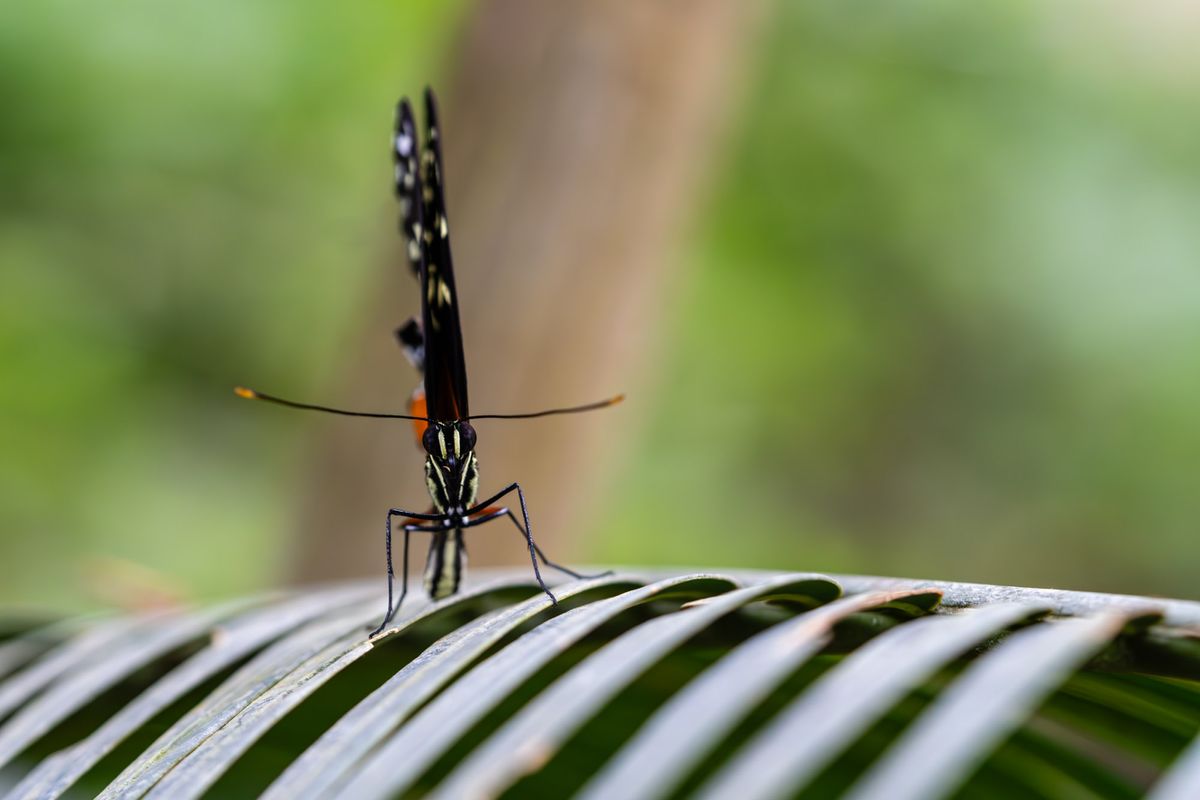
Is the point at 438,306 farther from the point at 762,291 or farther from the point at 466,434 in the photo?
the point at 762,291

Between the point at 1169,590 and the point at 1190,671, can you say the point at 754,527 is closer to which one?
the point at 1169,590

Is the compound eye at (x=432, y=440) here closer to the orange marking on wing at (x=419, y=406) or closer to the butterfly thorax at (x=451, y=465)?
the butterfly thorax at (x=451, y=465)

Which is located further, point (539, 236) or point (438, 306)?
point (539, 236)

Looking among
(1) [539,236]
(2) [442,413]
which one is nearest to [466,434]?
(2) [442,413]

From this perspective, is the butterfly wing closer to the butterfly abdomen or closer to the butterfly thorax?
the butterfly thorax

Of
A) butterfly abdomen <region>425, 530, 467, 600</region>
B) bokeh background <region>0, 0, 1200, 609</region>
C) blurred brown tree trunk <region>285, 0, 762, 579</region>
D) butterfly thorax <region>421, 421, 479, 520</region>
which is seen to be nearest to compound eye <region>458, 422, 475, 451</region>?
butterfly thorax <region>421, 421, 479, 520</region>

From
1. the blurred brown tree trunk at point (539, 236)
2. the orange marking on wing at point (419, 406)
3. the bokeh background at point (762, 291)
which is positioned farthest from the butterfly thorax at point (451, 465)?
the bokeh background at point (762, 291)
